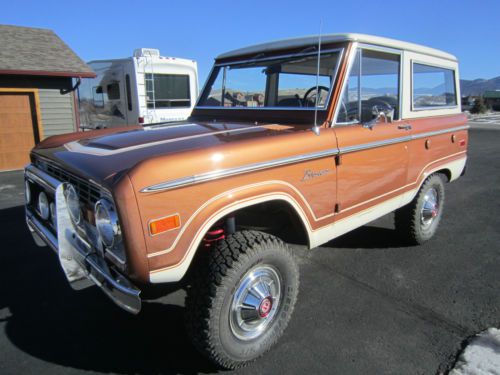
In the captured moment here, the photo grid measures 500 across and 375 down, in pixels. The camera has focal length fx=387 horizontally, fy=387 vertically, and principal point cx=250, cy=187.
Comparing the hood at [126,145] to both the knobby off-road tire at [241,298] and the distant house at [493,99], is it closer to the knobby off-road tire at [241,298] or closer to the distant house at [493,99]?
the knobby off-road tire at [241,298]

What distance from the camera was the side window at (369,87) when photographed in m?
3.11

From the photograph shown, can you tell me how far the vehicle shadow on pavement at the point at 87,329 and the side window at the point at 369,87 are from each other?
205 cm

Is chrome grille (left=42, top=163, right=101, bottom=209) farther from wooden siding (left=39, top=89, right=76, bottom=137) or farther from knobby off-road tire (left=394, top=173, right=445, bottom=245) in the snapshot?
wooden siding (left=39, top=89, right=76, bottom=137)

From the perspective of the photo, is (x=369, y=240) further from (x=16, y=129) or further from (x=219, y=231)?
(x=16, y=129)

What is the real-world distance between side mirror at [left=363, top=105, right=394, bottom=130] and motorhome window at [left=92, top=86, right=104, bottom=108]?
9.36 meters

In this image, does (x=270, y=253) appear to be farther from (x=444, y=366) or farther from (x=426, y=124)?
(x=426, y=124)

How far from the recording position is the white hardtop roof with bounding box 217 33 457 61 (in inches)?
123

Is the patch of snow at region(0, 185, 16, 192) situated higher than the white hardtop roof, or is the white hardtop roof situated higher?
the white hardtop roof

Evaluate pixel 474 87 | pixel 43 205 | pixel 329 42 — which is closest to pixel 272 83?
pixel 329 42

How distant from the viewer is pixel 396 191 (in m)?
3.51

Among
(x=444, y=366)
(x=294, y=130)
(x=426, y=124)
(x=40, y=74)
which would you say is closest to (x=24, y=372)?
(x=294, y=130)

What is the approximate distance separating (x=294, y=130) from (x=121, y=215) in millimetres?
1440

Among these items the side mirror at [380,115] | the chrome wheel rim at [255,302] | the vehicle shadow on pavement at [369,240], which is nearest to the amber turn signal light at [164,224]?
the chrome wheel rim at [255,302]

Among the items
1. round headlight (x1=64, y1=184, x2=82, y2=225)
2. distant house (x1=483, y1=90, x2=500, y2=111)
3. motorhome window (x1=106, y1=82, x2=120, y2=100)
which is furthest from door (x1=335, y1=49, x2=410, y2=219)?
distant house (x1=483, y1=90, x2=500, y2=111)
